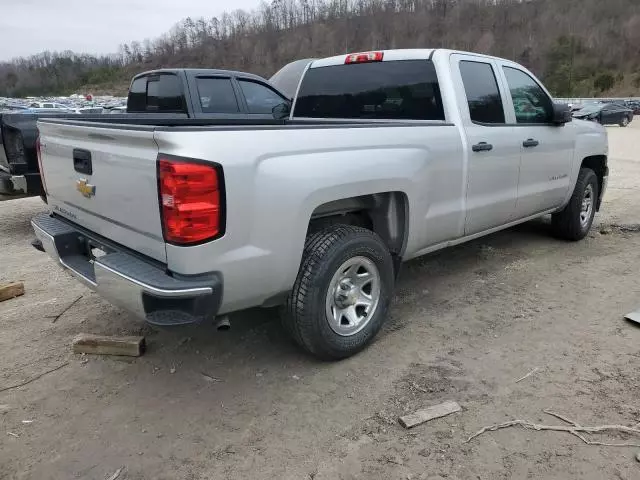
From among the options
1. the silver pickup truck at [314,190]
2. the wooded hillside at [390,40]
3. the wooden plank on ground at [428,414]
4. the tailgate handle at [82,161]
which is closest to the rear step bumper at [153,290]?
the silver pickup truck at [314,190]

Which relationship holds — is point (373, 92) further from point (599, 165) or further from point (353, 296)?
point (599, 165)

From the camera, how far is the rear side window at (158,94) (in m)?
7.22

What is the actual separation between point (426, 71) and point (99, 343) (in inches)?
119

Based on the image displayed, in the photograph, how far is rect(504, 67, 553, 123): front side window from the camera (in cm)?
469

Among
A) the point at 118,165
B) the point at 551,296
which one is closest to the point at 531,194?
the point at 551,296

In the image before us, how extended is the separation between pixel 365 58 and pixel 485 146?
1241mm

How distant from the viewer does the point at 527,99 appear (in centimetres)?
486

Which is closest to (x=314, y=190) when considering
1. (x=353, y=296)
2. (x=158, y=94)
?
(x=353, y=296)

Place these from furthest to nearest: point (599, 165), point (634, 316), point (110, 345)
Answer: point (599, 165)
point (634, 316)
point (110, 345)

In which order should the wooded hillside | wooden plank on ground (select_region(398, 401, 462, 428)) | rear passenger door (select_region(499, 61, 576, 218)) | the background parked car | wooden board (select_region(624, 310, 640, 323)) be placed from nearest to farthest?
wooden plank on ground (select_region(398, 401, 462, 428)), wooden board (select_region(624, 310, 640, 323)), rear passenger door (select_region(499, 61, 576, 218)), the background parked car, the wooded hillside

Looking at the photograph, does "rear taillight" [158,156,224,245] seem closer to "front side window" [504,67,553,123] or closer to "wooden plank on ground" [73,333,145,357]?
"wooden plank on ground" [73,333,145,357]

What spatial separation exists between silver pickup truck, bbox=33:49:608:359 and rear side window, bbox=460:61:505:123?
0.02 meters

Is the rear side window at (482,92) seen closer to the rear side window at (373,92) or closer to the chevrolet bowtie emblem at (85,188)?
the rear side window at (373,92)

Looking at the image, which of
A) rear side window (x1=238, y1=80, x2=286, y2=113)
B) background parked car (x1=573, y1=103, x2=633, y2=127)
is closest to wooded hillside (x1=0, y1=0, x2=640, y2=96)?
background parked car (x1=573, y1=103, x2=633, y2=127)
